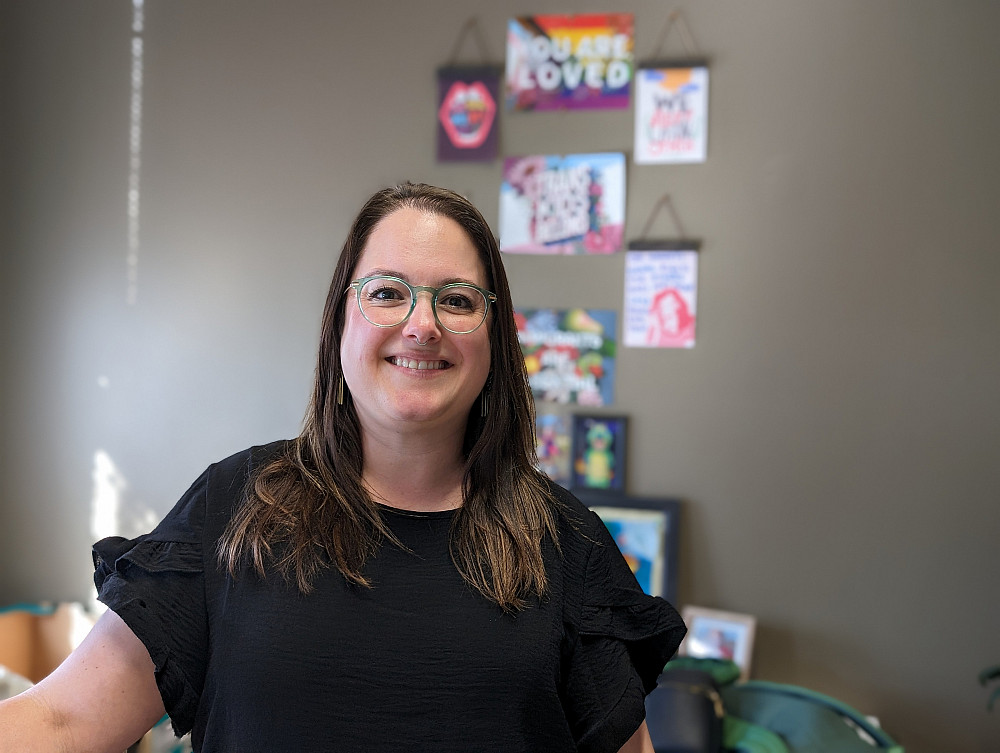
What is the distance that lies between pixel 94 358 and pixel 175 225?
502mm

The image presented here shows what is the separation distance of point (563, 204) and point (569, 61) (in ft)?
1.34

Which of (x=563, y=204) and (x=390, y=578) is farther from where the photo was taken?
(x=563, y=204)

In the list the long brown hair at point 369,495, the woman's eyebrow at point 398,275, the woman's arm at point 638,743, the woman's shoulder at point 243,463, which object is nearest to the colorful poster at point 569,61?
the long brown hair at point 369,495

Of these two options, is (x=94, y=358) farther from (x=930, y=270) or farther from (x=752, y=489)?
(x=930, y=270)

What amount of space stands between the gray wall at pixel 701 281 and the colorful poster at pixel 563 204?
51 mm

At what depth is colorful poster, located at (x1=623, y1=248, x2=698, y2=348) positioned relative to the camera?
2.40 m

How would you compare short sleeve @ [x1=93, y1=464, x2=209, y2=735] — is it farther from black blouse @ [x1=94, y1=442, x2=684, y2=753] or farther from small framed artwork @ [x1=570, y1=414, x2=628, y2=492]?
small framed artwork @ [x1=570, y1=414, x2=628, y2=492]

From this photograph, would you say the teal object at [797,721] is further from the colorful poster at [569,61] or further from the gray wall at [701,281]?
the colorful poster at [569,61]

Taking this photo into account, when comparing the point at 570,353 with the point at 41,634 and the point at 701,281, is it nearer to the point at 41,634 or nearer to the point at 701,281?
the point at 701,281

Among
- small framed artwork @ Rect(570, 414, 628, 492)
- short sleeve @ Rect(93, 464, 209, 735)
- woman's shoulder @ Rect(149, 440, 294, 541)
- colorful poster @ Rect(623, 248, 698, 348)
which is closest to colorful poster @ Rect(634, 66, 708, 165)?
colorful poster @ Rect(623, 248, 698, 348)

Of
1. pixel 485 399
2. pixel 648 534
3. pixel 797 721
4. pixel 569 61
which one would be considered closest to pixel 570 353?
pixel 648 534

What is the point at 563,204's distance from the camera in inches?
96.9

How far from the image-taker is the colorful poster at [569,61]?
95.7 inches

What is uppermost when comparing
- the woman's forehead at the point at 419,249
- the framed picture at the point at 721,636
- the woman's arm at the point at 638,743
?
the woman's forehead at the point at 419,249
